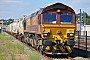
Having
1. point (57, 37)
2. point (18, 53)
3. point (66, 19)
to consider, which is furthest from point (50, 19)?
point (18, 53)

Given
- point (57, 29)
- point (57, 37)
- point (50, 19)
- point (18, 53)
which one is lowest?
point (18, 53)

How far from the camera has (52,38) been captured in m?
16.3

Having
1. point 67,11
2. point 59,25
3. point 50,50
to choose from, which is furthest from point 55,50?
point 67,11

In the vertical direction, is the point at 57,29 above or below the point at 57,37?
above

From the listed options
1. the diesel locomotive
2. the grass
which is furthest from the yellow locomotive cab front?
the grass

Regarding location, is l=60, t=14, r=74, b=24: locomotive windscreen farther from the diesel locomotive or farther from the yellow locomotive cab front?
the yellow locomotive cab front

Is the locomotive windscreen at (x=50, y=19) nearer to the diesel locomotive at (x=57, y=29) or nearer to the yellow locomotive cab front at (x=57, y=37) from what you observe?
the diesel locomotive at (x=57, y=29)

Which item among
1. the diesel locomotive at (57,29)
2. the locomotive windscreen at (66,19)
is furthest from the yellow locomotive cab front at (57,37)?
the locomotive windscreen at (66,19)

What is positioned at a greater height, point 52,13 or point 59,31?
point 52,13

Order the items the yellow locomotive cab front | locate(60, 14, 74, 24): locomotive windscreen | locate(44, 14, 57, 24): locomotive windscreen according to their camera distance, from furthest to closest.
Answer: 1. locate(60, 14, 74, 24): locomotive windscreen
2. locate(44, 14, 57, 24): locomotive windscreen
3. the yellow locomotive cab front

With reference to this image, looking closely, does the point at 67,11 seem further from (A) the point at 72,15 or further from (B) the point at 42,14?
(B) the point at 42,14

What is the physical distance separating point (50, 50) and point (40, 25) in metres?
1.66

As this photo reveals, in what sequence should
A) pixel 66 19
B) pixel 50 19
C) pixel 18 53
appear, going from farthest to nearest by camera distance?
pixel 18 53, pixel 66 19, pixel 50 19

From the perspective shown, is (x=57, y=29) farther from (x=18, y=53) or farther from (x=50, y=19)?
(x=18, y=53)
